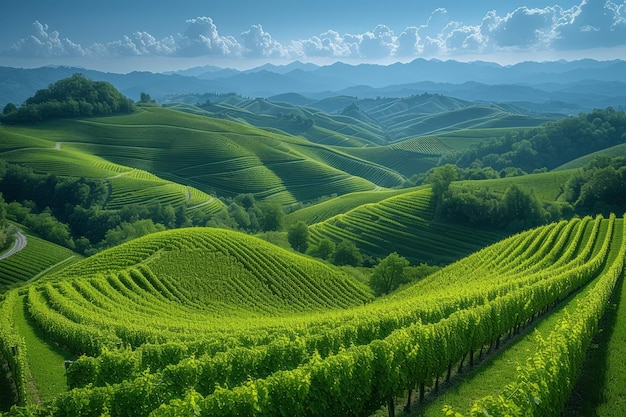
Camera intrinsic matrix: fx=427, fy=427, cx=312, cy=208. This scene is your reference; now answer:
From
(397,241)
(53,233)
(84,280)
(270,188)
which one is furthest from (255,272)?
(270,188)

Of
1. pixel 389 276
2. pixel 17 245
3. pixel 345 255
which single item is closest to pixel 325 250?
pixel 345 255

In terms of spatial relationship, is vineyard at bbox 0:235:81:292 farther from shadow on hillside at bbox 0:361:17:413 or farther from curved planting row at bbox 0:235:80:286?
shadow on hillside at bbox 0:361:17:413

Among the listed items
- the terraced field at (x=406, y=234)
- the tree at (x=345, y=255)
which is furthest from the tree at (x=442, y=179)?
the tree at (x=345, y=255)

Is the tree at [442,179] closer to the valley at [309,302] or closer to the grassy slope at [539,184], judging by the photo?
the valley at [309,302]

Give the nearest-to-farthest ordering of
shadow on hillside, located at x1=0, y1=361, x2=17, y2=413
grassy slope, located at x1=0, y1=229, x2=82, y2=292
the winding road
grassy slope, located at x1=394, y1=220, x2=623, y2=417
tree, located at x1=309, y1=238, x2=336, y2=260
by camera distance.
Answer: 1. grassy slope, located at x1=394, y1=220, x2=623, y2=417
2. shadow on hillside, located at x1=0, y1=361, x2=17, y2=413
3. grassy slope, located at x1=0, y1=229, x2=82, y2=292
4. tree, located at x1=309, y1=238, x2=336, y2=260
5. the winding road

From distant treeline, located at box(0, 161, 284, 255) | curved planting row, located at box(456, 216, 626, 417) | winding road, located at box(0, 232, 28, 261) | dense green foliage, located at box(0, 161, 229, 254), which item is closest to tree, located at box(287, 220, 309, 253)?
distant treeline, located at box(0, 161, 284, 255)

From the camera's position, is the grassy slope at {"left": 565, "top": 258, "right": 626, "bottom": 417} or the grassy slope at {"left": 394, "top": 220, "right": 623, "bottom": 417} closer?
the grassy slope at {"left": 565, "top": 258, "right": 626, "bottom": 417}

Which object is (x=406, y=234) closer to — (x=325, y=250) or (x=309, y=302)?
(x=325, y=250)
